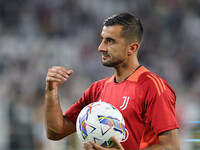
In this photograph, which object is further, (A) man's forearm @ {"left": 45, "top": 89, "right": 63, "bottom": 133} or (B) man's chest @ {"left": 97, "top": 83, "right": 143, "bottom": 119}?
(A) man's forearm @ {"left": 45, "top": 89, "right": 63, "bottom": 133}

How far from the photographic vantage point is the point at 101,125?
9.36 ft

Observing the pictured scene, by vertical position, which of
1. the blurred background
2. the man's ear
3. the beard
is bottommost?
the blurred background

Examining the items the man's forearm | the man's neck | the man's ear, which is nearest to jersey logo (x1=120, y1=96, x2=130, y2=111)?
the man's neck

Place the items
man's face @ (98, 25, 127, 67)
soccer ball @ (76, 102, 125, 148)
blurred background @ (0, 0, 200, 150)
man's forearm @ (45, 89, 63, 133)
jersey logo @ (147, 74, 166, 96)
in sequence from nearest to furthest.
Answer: soccer ball @ (76, 102, 125, 148) < jersey logo @ (147, 74, 166, 96) < man's face @ (98, 25, 127, 67) < man's forearm @ (45, 89, 63, 133) < blurred background @ (0, 0, 200, 150)

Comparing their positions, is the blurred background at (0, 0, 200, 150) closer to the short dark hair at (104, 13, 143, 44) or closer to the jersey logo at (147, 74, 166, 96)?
the short dark hair at (104, 13, 143, 44)

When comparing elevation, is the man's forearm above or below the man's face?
below

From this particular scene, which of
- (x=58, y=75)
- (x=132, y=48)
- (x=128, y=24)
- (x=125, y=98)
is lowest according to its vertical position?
(x=125, y=98)

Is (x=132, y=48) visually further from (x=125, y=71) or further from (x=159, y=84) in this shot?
(x=159, y=84)

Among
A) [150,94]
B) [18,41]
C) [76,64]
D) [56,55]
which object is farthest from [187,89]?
[150,94]

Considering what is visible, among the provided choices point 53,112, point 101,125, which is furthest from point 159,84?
point 53,112

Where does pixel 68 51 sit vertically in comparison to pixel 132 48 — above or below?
below

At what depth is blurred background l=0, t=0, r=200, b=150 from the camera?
321 inches

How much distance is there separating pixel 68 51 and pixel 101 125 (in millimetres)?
8449

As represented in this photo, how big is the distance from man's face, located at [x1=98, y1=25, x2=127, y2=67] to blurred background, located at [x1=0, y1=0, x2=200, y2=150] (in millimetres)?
4635
